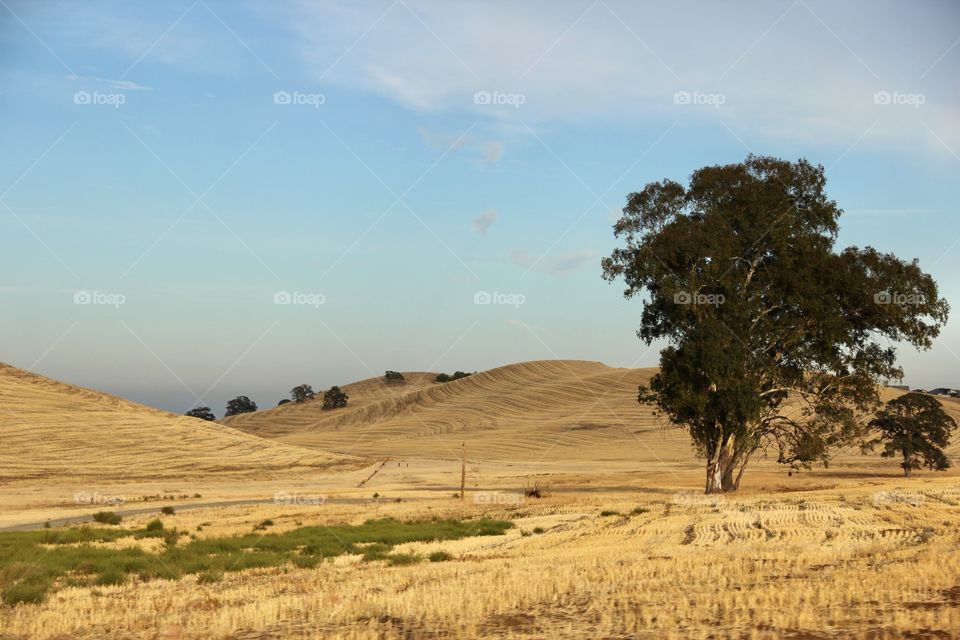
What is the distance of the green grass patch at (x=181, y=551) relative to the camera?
21984mm

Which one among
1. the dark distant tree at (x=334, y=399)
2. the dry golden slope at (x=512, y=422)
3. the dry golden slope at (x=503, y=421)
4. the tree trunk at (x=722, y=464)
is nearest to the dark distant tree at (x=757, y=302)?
the tree trunk at (x=722, y=464)

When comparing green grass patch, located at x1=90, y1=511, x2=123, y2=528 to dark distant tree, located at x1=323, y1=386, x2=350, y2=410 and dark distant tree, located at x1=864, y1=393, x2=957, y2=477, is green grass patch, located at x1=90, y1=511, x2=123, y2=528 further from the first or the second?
dark distant tree, located at x1=323, y1=386, x2=350, y2=410

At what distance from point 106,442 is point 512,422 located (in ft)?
282

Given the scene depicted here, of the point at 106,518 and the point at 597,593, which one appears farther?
the point at 106,518

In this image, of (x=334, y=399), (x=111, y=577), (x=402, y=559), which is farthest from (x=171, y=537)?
(x=334, y=399)

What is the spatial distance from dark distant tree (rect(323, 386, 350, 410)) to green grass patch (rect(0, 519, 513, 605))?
157m

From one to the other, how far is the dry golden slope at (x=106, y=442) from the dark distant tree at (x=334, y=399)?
315 ft

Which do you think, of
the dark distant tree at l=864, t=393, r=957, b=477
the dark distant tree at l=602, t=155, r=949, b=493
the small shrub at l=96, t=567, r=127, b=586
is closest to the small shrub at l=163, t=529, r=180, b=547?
the small shrub at l=96, t=567, r=127, b=586

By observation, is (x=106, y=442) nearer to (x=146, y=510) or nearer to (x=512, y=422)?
(x=146, y=510)

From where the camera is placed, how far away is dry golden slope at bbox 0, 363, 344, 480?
69.6 meters

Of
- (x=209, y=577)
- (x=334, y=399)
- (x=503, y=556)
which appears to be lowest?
(x=209, y=577)

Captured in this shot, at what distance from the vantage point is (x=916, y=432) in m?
75.6

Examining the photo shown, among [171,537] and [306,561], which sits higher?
[306,561]

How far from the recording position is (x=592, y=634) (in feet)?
41.9
